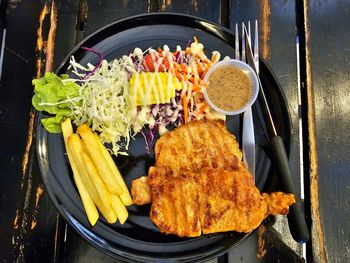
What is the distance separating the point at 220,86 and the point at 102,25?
1.37 metres

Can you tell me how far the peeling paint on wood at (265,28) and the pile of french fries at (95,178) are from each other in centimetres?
180

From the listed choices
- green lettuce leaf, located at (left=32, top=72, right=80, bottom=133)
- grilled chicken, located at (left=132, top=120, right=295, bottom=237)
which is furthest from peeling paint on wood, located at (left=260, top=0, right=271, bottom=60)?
green lettuce leaf, located at (left=32, top=72, right=80, bottom=133)

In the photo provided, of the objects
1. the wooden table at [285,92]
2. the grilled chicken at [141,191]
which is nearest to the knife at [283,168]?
the wooden table at [285,92]

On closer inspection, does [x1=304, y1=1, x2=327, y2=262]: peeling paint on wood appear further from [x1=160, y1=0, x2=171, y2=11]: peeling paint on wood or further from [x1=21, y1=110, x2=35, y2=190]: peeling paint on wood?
[x1=21, y1=110, x2=35, y2=190]: peeling paint on wood

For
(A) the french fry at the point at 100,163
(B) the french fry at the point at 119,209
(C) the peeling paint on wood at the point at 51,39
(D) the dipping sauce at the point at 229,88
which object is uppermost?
(C) the peeling paint on wood at the point at 51,39

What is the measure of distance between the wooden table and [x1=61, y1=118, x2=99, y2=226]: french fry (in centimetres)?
42

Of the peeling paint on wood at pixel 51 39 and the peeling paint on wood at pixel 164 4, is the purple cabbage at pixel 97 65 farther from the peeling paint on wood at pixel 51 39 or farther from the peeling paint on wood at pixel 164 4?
the peeling paint on wood at pixel 164 4

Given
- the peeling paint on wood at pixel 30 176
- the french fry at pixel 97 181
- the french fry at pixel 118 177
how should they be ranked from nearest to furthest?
the french fry at pixel 97 181 → the french fry at pixel 118 177 → the peeling paint on wood at pixel 30 176

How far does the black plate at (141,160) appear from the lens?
2.98 meters

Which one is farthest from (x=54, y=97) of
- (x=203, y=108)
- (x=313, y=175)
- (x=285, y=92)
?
(x=313, y=175)

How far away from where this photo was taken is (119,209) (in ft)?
9.55

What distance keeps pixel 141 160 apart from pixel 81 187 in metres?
0.55

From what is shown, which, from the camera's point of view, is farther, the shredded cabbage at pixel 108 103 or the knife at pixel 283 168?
the shredded cabbage at pixel 108 103

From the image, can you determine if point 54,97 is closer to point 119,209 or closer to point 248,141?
point 119,209
